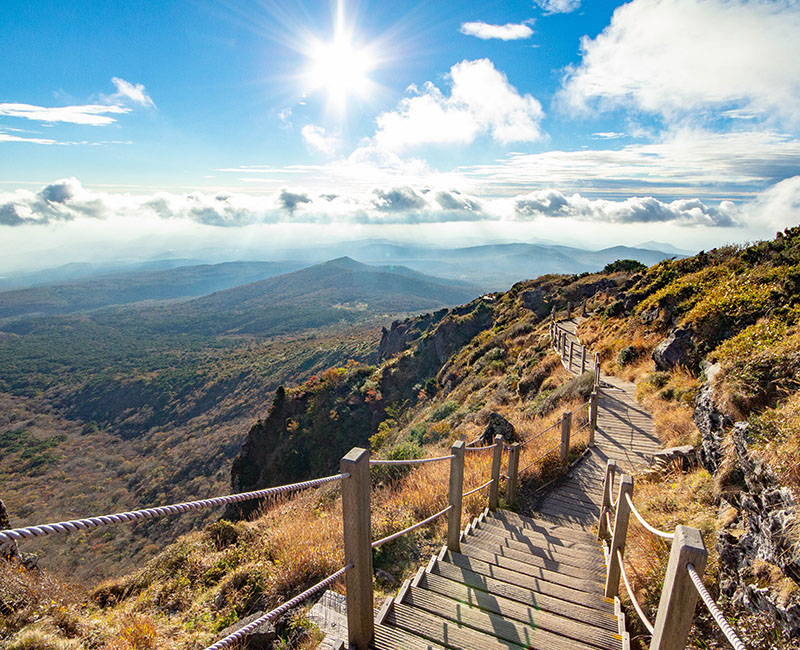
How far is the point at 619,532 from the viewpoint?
136 inches

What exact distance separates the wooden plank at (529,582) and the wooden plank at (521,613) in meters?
0.35

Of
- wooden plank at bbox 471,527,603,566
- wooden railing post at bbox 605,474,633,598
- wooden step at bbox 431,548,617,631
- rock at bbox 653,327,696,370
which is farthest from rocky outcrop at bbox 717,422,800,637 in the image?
rock at bbox 653,327,696,370

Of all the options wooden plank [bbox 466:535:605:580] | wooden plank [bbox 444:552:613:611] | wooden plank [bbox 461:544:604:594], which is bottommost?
wooden plank [bbox 466:535:605:580]

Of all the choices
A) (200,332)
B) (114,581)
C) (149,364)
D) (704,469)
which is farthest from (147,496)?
(200,332)

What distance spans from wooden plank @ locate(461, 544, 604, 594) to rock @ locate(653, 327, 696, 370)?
312 inches

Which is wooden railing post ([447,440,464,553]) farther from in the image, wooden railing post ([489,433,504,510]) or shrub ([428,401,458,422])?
shrub ([428,401,458,422])

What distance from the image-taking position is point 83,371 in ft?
414

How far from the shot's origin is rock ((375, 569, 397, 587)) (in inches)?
176

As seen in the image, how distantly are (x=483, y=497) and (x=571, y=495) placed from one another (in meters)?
2.05

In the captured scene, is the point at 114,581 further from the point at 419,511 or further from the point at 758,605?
the point at 758,605

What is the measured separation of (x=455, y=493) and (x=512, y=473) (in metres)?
2.52

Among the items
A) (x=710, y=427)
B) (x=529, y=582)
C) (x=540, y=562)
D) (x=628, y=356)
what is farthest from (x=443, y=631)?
(x=628, y=356)

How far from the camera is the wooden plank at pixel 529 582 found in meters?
3.66

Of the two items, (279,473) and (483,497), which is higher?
(483,497)
